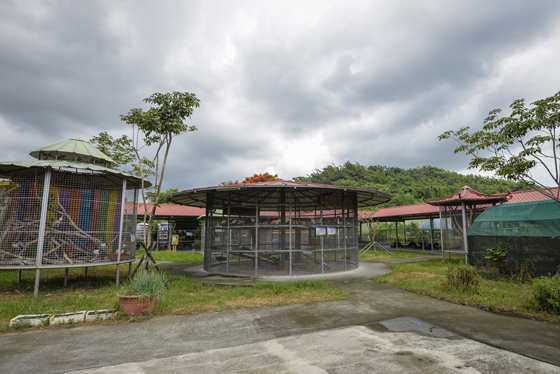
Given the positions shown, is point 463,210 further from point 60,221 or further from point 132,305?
point 60,221

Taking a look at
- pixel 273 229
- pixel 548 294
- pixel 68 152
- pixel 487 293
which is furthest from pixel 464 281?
pixel 68 152

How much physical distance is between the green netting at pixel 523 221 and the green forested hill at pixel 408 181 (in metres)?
47.1

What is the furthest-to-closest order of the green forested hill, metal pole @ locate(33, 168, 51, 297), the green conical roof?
the green forested hill < the green conical roof < metal pole @ locate(33, 168, 51, 297)

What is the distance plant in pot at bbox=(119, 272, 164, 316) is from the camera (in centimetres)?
651

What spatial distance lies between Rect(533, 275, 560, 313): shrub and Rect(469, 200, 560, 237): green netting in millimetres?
3744

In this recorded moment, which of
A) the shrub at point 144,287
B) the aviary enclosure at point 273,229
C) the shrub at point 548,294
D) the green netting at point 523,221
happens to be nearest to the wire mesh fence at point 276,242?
the aviary enclosure at point 273,229

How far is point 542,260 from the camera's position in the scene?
30.9 feet

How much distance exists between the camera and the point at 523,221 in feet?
33.3

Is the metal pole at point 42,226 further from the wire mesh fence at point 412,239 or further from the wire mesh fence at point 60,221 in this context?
the wire mesh fence at point 412,239

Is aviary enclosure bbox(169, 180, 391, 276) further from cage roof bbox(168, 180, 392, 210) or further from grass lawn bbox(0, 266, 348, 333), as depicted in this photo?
grass lawn bbox(0, 266, 348, 333)

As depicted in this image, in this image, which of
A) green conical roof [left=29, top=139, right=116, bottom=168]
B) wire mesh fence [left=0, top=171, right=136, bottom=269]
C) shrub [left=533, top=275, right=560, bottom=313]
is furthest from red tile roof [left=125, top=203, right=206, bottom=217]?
shrub [left=533, top=275, right=560, bottom=313]

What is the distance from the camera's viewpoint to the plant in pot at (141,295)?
6508 mm

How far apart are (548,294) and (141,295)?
919cm

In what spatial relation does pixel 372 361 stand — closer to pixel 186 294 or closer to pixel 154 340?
pixel 154 340
